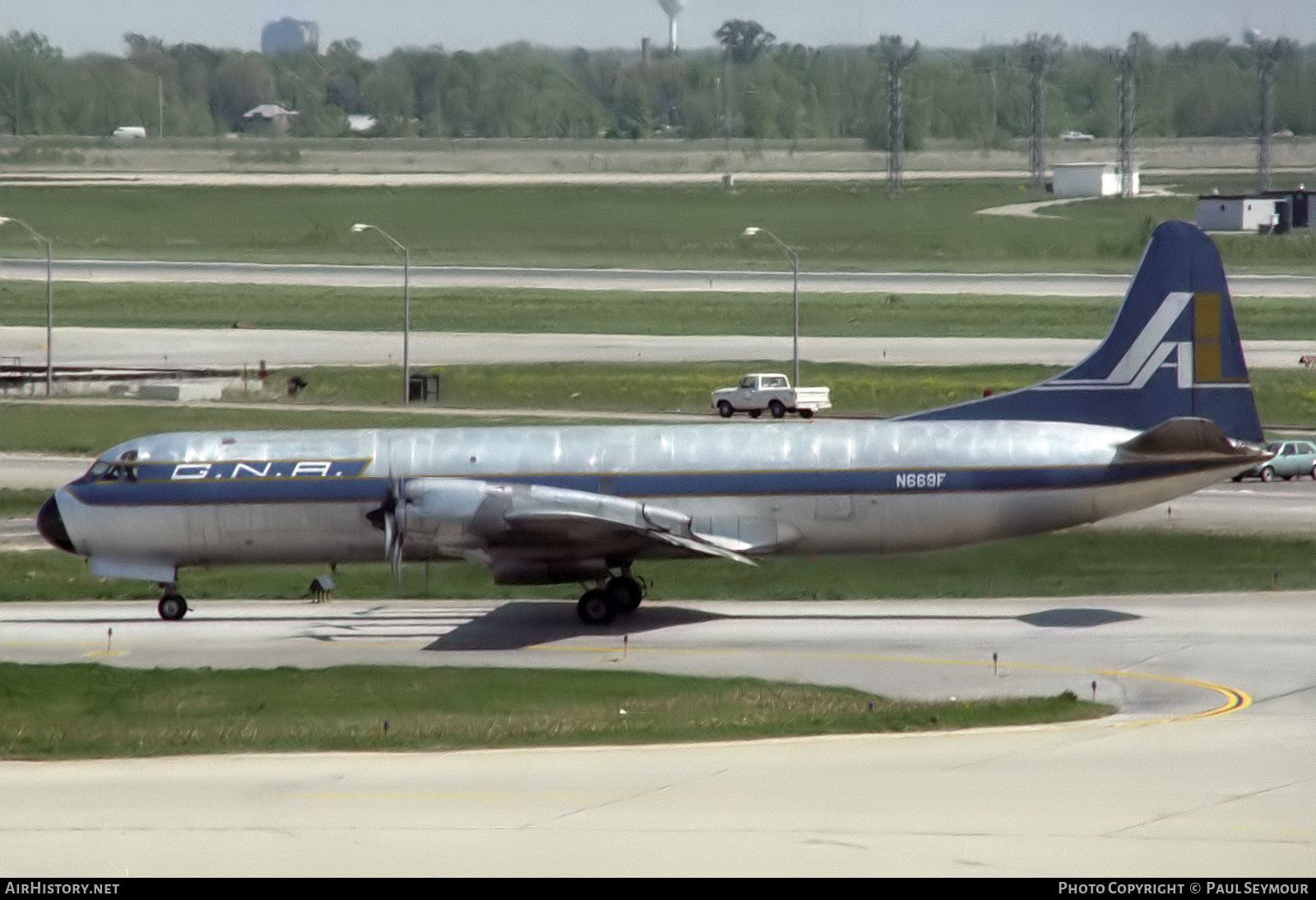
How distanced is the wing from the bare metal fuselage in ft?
1.07

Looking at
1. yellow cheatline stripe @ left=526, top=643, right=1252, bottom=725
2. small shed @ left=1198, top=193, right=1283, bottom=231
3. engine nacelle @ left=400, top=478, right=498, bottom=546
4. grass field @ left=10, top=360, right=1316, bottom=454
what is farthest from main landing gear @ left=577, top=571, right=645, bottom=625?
small shed @ left=1198, top=193, right=1283, bottom=231

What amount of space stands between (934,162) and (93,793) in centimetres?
16564

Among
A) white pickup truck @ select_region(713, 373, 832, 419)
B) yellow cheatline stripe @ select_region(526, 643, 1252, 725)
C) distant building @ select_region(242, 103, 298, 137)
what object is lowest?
yellow cheatline stripe @ select_region(526, 643, 1252, 725)

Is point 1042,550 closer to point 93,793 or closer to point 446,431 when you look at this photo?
point 446,431

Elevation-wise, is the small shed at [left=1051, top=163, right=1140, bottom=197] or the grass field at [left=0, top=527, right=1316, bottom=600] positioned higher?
the small shed at [left=1051, top=163, right=1140, bottom=197]

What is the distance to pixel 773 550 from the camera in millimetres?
36094

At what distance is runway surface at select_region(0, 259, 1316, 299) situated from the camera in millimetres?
103562

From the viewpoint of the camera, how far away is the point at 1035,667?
3152 centimetres

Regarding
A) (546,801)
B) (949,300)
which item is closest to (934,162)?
(949,300)

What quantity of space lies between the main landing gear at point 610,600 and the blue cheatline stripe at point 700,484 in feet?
6.36

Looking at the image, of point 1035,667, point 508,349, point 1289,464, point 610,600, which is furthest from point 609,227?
point 1035,667

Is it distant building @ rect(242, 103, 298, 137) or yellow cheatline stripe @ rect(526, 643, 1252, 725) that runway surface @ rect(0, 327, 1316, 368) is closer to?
yellow cheatline stripe @ rect(526, 643, 1252, 725)

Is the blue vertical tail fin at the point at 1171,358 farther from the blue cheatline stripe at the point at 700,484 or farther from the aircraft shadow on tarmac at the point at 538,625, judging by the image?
the aircraft shadow on tarmac at the point at 538,625

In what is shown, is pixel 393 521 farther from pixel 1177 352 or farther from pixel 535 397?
pixel 535 397
